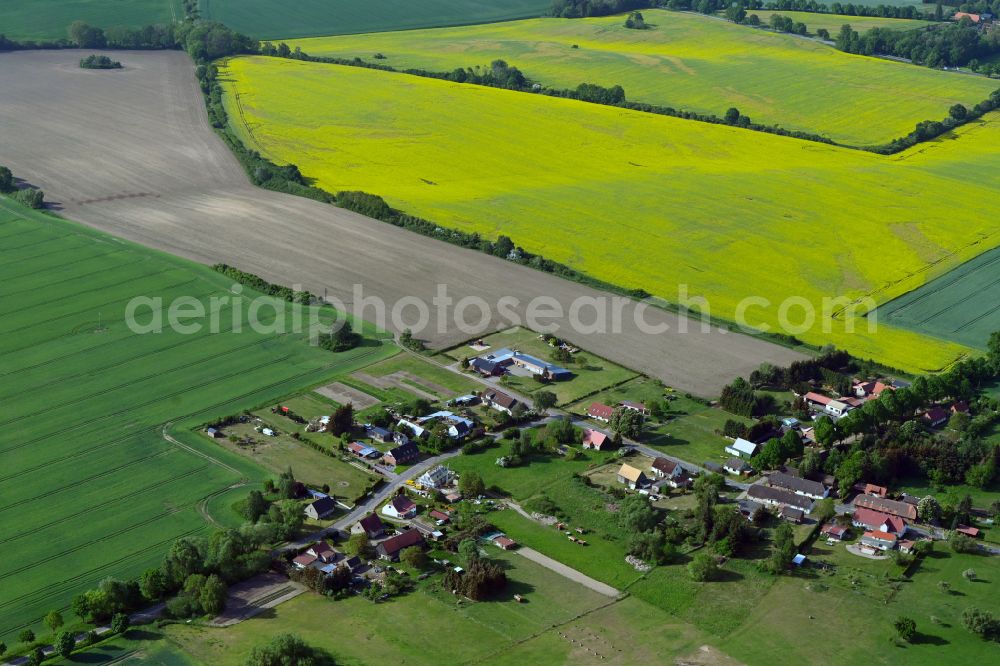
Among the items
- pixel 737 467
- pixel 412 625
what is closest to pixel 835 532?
pixel 737 467

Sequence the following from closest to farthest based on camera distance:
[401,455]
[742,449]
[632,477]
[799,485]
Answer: [799,485] → [632,477] → [401,455] → [742,449]

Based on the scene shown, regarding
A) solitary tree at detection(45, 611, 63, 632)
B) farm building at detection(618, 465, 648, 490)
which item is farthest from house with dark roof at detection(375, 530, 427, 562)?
solitary tree at detection(45, 611, 63, 632)

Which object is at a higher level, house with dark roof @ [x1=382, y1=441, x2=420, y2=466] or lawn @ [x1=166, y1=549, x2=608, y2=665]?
house with dark roof @ [x1=382, y1=441, x2=420, y2=466]

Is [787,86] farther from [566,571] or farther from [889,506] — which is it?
[566,571]

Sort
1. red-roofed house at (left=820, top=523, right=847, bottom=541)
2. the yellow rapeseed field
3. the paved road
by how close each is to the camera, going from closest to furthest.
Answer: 1. the paved road
2. red-roofed house at (left=820, top=523, right=847, bottom=541)
3. the yellow rapeseed field

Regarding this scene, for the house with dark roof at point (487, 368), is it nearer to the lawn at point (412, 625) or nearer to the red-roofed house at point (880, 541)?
the lawn at point (412, 625)

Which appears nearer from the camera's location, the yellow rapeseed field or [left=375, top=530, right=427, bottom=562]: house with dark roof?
[left=375, top=530, right=427, bottom=562]: house with dark roof

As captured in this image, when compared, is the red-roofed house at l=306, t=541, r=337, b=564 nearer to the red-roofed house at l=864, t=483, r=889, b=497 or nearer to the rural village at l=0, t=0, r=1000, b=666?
the rural village at l=0, t=0, r=1000, b=666
